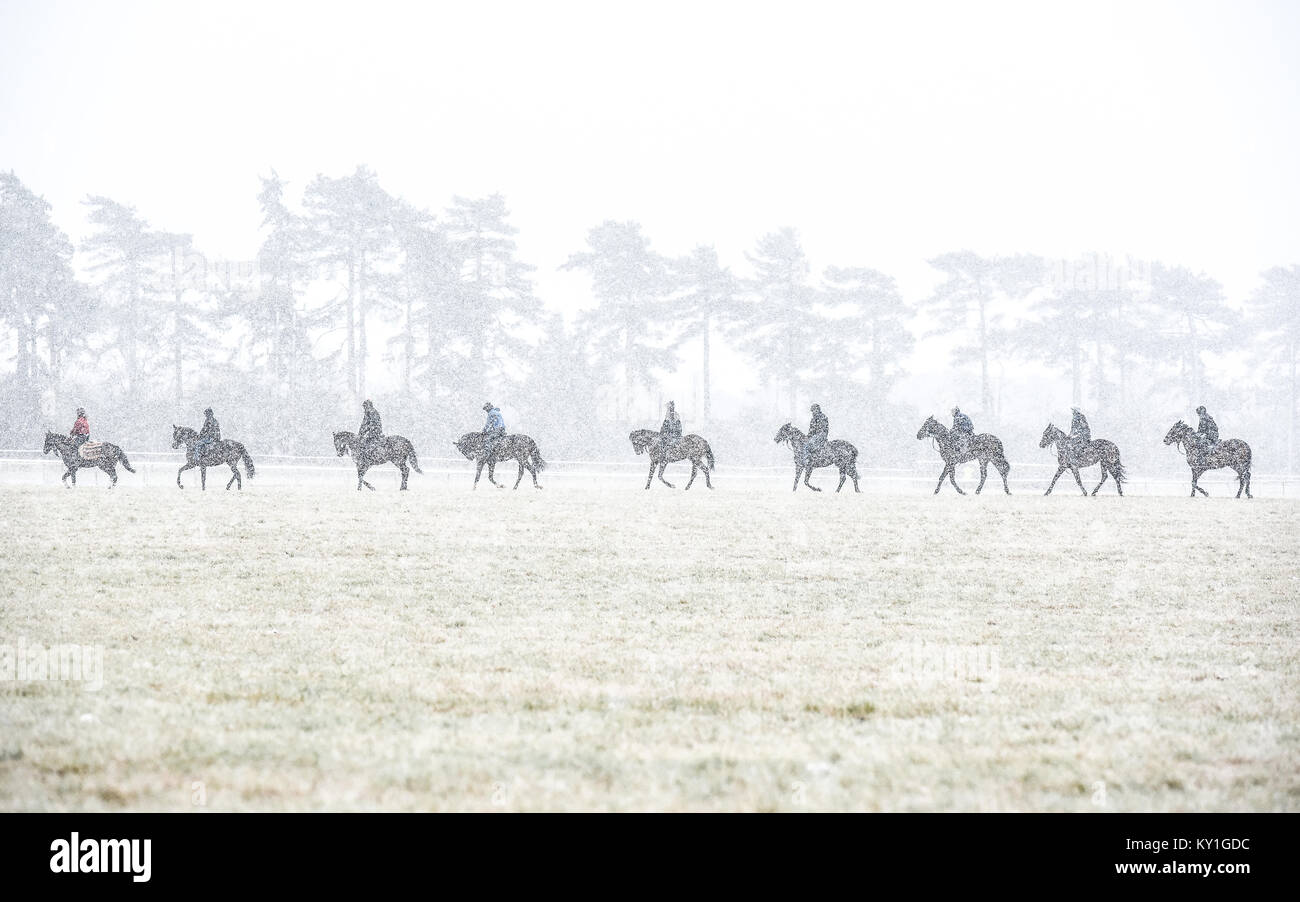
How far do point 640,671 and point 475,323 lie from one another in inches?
1963

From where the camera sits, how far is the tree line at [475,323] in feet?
170

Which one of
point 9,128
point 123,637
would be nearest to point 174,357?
point 123,637

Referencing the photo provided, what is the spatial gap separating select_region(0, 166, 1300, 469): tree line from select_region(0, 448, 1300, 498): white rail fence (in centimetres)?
807

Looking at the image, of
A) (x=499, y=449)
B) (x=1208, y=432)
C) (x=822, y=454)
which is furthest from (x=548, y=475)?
(x=1208, y=432)

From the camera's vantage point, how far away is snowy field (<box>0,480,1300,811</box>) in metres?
5.43

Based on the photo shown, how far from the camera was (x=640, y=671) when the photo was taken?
8.20 meters

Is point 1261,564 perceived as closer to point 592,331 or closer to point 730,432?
point 730,432

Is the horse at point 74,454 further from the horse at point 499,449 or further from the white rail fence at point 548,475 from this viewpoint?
the horse at point 499,449

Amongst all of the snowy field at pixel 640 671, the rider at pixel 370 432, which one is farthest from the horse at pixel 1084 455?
the rider at pixel 370 432

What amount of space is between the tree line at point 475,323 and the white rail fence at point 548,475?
26.5ft

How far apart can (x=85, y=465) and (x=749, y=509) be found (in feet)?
59.6

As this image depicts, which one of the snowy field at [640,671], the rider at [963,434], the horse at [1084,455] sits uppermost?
the rider at [963,434]

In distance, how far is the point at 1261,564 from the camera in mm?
15695
